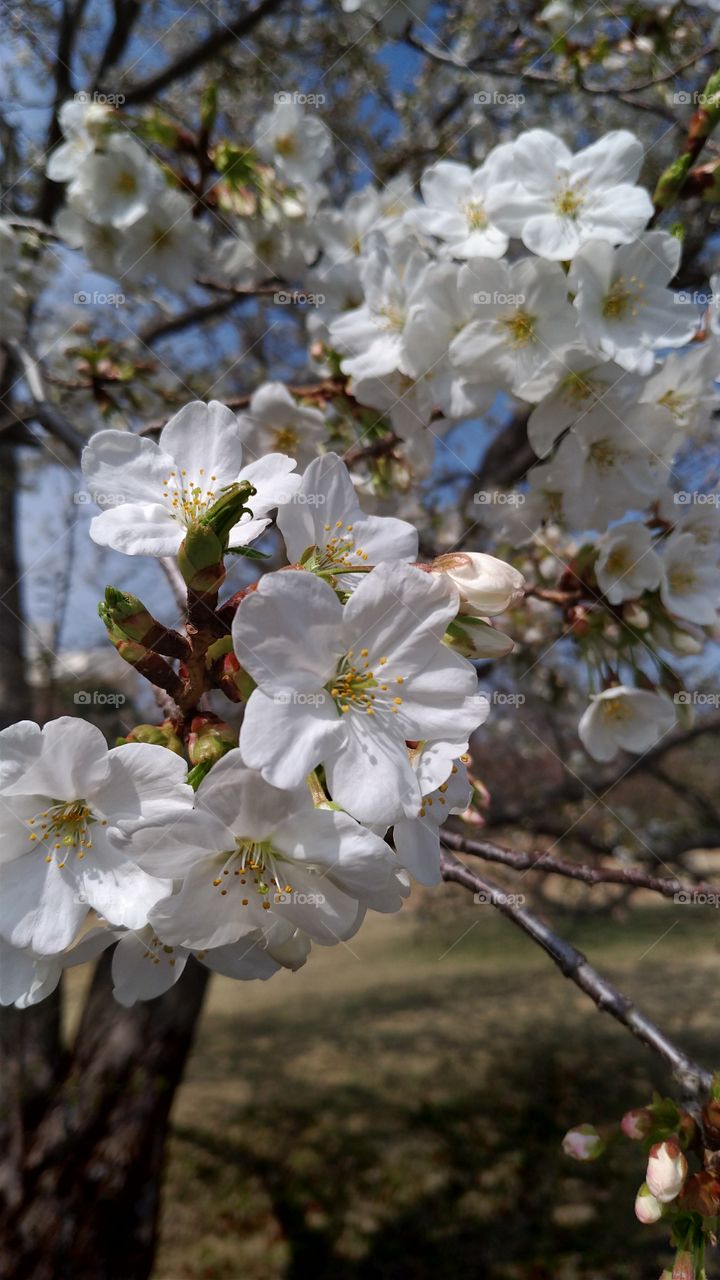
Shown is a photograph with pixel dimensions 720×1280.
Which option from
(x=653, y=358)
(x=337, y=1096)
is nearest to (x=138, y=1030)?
(x=653, y=358)

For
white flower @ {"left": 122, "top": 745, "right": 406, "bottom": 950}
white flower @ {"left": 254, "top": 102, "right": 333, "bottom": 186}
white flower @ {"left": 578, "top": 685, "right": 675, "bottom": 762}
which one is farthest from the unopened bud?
white flower @ {"left": 254, "top": 102, "right": 333, "bottom": 186}

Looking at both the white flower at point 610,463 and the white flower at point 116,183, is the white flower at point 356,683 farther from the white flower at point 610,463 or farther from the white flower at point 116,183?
the white flower at point 116,183

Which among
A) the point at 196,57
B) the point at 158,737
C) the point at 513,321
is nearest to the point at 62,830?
the point at 158,737

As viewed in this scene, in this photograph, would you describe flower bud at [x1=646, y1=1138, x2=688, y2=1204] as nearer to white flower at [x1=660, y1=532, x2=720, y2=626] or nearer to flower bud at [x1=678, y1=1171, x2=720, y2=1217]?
flower bud at [x1=678, y1=1171, x2=720, y2=1217]

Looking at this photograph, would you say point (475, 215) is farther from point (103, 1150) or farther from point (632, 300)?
point (103, 1150)

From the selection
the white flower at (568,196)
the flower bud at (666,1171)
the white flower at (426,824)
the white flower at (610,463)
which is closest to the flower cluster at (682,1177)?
the flower bud at (666,1171)

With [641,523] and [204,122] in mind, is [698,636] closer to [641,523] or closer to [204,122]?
[641,523]
